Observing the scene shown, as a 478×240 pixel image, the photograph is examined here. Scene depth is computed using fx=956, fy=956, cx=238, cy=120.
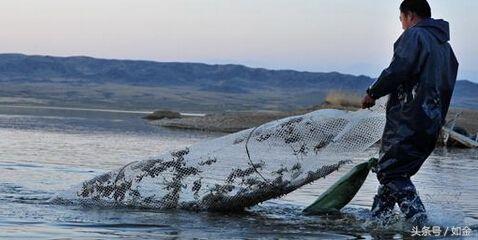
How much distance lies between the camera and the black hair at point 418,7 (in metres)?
8.27

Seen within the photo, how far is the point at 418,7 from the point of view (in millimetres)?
8273

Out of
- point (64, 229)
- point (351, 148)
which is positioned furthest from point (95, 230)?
point (351, 148)

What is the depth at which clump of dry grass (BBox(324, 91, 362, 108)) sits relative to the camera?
33.8m

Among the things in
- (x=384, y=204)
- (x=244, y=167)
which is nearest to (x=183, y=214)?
(x=244, y=167)

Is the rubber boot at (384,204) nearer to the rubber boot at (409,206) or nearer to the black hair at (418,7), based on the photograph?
the rubber boot at (409,206)

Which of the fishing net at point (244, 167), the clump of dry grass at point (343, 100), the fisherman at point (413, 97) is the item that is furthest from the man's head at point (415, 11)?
the clump of dry grass at point (343, 100)

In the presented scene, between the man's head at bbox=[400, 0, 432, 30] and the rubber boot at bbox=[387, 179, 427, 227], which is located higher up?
the man's head at bbox=[400, 0, 432, 30]

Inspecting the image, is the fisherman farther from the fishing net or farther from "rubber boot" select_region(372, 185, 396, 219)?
the fishing net

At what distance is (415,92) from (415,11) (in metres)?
0.75

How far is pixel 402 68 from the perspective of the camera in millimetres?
7988

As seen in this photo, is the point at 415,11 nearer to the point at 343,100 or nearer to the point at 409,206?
the point at 409,206

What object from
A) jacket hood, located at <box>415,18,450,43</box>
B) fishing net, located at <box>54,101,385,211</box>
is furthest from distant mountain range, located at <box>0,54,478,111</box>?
jacket hood, located at <box>415,18,450,43</box>

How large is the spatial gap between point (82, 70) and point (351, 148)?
14121 cm

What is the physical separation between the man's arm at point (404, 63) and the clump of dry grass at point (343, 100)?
2506 centimetres
